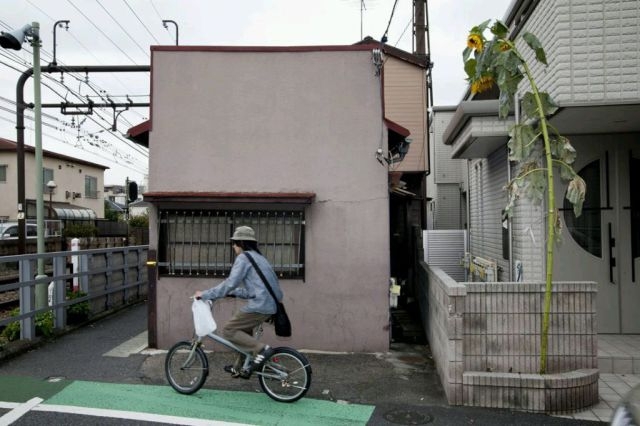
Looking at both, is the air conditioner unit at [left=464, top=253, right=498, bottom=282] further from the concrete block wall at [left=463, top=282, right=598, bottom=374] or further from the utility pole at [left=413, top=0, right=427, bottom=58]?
the utility pole at [left=413, top=0, right=427, bottom=58]

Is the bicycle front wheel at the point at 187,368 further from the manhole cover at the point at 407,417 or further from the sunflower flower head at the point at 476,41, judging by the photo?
the sunflower flower head at the point at 476,41

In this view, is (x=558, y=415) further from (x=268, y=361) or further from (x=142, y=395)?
(x=142, y=395)

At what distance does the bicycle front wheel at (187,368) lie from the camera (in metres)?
5.85

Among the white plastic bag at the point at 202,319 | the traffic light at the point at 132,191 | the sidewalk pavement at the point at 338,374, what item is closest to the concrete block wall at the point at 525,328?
the sidewalk pavement at the point at 338,374

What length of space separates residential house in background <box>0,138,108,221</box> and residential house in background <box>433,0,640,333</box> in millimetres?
27356

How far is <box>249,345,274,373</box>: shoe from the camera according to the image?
18.6 ft

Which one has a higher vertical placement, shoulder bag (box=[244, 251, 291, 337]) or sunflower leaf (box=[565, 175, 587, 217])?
sunflower leaf (box=[565, 175, 587, 217])

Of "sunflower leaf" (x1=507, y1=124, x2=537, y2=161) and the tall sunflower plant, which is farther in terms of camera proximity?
"sunflower leaf" (x1=507, y1=124, x2=537, y2=161)

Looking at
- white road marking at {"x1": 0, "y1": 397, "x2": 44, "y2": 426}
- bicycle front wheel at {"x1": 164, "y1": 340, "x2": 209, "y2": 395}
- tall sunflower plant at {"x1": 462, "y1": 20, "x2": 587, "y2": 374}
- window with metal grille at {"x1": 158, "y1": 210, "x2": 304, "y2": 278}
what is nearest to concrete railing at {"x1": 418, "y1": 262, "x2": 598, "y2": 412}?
tall sunflower plant at {"x1": 462, "y1": 20, "x2": 587, "y2": 374}

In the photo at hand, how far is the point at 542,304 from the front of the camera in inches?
219

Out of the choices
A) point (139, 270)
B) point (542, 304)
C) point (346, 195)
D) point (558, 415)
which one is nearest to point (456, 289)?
point (542, 304)

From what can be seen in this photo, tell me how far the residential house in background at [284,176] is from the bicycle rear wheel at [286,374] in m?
2.05

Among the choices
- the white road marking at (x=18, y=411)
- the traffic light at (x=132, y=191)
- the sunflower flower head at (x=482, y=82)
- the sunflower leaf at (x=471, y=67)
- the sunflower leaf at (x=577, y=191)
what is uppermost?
the sunflower leaf at (x=471, y=67)

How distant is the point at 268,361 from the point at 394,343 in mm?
3151
